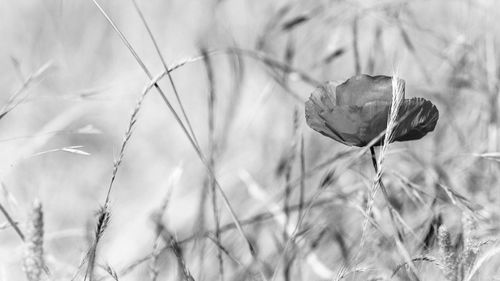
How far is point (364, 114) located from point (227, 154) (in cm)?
113

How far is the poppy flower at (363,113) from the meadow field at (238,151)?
3 centimetres

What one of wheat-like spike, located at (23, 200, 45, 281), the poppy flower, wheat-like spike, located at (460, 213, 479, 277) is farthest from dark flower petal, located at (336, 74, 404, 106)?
wheat-like spike, located at (23, 200, 45, 281)

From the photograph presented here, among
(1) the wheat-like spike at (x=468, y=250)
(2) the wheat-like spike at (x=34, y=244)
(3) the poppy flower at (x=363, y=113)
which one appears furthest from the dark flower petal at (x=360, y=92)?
(2) the wheat-like spike at (x=34, y=244)

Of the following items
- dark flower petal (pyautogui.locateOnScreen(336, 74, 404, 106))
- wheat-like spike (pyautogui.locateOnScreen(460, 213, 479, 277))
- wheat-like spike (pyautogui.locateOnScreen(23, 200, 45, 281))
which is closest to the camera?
wheat-like spike (pyautogui.locateOnScreen(23, 200, 45, 281))

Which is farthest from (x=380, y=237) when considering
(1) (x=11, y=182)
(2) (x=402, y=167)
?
(1) (x=11, y=182)

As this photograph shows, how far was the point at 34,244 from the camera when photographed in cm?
84

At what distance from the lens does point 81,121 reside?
8.00 ft

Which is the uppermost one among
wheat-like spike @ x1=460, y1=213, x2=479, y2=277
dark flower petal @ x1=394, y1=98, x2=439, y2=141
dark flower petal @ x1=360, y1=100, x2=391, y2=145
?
dark flower petal @ x1=360, y1=100, x2=391, y2=145

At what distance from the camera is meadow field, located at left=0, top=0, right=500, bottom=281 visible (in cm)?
120

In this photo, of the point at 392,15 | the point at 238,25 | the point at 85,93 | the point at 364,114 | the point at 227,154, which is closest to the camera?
the point at 364,114

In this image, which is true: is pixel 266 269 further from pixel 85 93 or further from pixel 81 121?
pixel 81 121

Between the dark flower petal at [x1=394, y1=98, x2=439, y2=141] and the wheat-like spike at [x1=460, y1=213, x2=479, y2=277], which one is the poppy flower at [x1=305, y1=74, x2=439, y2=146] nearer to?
the dark flower petal at [x1=394, y1=98, x2=439, y2=141]

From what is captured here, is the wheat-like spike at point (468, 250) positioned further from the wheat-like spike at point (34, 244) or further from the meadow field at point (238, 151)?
the wheat-like spike at point (34, 244)

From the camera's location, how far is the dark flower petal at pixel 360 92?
1.06m
